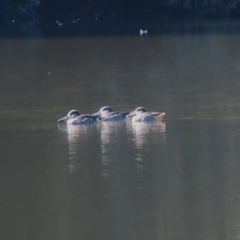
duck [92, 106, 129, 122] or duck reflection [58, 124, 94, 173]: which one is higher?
duck [92, 106, 129, 122]

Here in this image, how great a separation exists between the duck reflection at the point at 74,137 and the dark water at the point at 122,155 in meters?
0.01

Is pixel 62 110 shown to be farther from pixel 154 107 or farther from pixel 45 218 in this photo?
pixel 45 218

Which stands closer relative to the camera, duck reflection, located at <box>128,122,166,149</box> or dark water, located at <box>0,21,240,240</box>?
dark water, located at <box>0,21,240,240</box>

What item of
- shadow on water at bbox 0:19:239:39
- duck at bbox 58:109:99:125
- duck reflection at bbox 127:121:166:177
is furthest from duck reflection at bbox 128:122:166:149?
shadow on water at bbox 0:19:239:39

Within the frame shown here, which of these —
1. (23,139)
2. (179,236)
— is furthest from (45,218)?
(23,139)

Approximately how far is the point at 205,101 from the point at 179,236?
5548mm

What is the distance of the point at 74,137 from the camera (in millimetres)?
9641

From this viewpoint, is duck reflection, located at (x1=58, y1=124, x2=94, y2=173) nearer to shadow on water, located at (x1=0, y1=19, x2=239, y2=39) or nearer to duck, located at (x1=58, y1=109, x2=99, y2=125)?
duck, located at (x1=58, y1=109, x2=99, y2=125)

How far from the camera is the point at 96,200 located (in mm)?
7074

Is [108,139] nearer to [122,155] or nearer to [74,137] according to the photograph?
[74,137]

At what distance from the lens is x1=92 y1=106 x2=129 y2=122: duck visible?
10.4 m

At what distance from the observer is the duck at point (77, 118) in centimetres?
1025

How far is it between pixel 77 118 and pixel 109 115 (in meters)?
0.39

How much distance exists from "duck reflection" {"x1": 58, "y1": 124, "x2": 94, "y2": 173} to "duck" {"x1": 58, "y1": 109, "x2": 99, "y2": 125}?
6 cm
